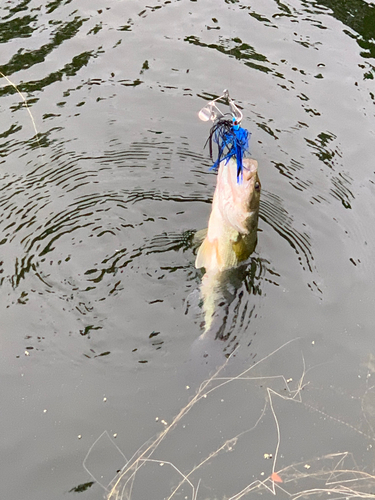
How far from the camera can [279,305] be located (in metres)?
4.88

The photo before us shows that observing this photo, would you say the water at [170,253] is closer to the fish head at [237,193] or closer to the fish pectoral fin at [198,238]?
the fish pectoral fin at [198,238]

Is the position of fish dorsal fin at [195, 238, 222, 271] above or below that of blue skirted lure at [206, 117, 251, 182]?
below

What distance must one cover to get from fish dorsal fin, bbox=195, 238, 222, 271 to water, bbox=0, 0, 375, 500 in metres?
0.24

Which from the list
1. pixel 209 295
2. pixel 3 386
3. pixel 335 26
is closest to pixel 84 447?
pixel 3 386

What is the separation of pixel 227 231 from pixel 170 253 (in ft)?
2.45

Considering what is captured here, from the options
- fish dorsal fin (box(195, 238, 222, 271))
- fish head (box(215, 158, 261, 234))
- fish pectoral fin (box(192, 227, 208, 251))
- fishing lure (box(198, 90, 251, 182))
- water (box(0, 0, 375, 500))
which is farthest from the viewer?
fish pectoral fin (box(192, 227, 208, 251))

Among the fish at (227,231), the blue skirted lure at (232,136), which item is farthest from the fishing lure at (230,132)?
the fish at (227,231)

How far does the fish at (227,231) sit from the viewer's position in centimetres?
438

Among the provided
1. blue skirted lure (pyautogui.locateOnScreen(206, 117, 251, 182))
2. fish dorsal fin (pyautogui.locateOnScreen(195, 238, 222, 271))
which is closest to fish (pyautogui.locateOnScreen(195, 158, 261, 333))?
fish dorsal fin (pyautogui.locateOnScreen(195, 238, 222, 271))

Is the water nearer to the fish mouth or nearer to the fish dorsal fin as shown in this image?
the fish dorsal fin

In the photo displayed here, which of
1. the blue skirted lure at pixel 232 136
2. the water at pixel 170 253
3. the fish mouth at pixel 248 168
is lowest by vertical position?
the water at pixel 170 253

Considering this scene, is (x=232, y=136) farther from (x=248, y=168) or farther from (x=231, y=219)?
(x=231, y=219)

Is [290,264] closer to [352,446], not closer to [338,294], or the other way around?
[338,294]

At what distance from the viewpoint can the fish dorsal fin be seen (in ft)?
15.4
